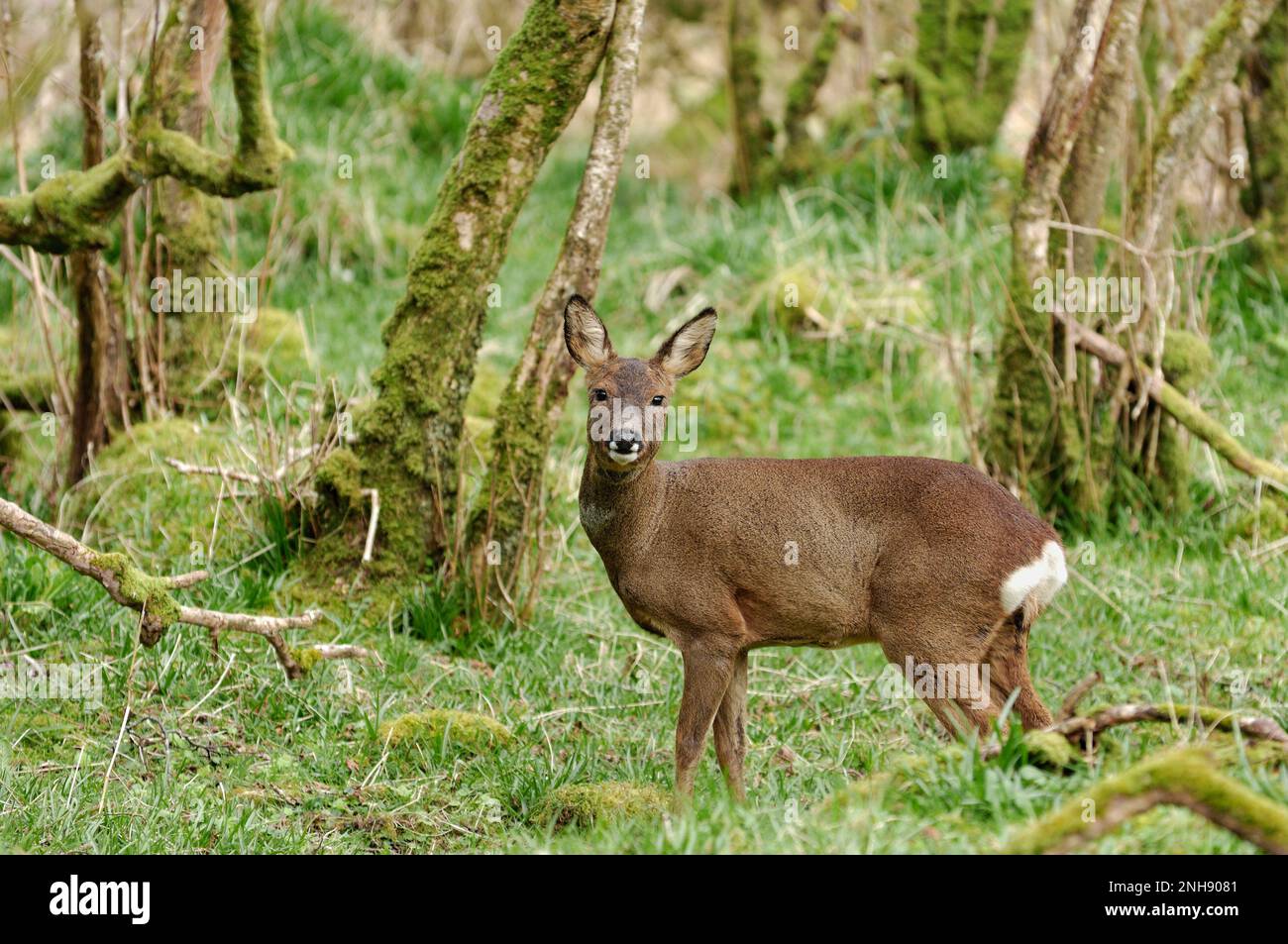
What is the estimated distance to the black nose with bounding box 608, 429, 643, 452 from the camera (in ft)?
16.8

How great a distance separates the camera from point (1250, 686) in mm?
6332

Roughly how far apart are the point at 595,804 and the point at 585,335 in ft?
5.64

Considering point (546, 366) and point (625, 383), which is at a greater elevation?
point (625, 383)

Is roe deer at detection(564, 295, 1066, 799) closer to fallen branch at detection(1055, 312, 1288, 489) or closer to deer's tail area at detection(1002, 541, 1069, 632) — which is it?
deer's tail area at detection(1002, 541, 1069, 632)

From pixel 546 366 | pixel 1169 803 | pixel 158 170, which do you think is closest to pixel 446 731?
pixel 546 366

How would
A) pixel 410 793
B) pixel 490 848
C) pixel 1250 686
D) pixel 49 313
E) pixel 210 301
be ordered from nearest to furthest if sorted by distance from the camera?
pixel 490 848 < pixel 410 793 < pixel 1250 686 < pixel 210 301 < pixel 49 313

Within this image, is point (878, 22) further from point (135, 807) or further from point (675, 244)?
point (135, 807)

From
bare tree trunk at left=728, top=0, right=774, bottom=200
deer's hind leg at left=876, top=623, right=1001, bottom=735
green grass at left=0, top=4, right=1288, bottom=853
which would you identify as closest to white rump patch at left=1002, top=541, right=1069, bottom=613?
deer's hind leg at left=876, top=623, right=1001, bottom=735

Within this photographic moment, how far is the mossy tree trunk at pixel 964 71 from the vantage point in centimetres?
1164

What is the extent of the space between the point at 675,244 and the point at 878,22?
483 centimetres

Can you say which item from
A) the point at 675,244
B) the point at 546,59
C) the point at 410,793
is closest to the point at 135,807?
the point at 410,793

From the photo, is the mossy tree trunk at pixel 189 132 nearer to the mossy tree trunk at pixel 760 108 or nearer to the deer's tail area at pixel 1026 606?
the deer's tail area at pixel 1026 606

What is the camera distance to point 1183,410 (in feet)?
25.1

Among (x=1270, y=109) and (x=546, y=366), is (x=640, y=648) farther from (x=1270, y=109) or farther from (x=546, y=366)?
(x=1270, y=109)
